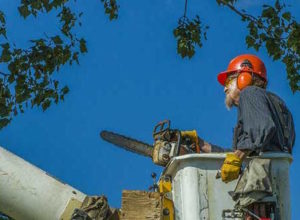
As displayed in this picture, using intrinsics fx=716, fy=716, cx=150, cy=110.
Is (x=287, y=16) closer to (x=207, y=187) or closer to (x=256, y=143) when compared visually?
(x=256, y=143)

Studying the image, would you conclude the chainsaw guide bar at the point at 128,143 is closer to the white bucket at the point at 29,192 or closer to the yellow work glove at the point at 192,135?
the yellow work glove at the point at 192,135

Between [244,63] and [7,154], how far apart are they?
5.63ft

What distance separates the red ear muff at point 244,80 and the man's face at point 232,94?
5cm

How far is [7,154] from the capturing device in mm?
4629

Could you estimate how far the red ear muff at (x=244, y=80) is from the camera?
472 centimetres

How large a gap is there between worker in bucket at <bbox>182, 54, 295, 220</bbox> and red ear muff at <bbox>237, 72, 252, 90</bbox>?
0.10 feet

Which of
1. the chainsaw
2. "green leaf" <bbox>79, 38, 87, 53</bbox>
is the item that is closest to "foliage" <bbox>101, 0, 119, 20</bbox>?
"green leaf" <bbox>79, 38, 87, 53</bbox>

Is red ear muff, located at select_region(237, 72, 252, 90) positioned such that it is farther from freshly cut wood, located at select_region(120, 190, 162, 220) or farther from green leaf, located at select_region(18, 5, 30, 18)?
green leaf, located at select_region(18, 5, 30, 18)

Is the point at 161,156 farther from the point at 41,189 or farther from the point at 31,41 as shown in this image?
the point at 31,41

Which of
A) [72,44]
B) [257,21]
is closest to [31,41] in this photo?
[72,44]

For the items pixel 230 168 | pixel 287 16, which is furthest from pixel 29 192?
pixel 287 16

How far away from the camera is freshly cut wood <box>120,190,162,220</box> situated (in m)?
4.12

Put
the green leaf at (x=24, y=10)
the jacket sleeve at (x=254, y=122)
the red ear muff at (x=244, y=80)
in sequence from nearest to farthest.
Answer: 1. the jacket sleeve at (x=254, y=122)
2. the red ear muff at (x=244, y=80)
3. the green leaf at (x=24, y=10)

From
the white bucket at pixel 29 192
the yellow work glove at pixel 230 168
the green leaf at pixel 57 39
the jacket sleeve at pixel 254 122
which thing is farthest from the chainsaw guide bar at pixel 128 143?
the yellow work glove at pixel 230 168
